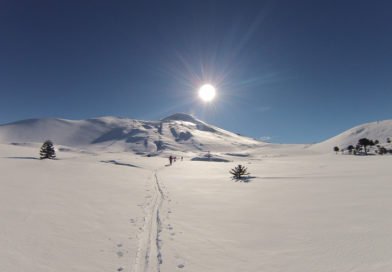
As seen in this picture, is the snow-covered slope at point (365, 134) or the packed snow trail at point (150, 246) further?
the snow-covered slope at point (365, 134)

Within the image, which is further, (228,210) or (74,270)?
(228,210)

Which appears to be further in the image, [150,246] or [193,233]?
[193,233]

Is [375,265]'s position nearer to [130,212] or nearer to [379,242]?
[379,242]

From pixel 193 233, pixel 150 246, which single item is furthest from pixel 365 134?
pixel 150 246

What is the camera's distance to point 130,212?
319 inches

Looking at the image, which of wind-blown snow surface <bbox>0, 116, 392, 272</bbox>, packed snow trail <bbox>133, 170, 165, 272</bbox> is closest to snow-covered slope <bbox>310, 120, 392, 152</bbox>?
wind-blown snow surface <bbox>0, 116, 392, 272</bbox>

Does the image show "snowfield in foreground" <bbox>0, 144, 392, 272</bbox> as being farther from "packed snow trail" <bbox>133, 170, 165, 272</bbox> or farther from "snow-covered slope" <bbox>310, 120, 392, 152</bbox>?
"snow-covered slope" <bbox>310, 120, 392, 152</bbox>

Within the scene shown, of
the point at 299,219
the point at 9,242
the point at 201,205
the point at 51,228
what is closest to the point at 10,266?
the point at 9,242

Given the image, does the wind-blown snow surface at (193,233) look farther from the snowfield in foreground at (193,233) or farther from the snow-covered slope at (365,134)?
the snow-covered slope at (365,134)

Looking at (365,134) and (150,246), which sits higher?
(365,134)

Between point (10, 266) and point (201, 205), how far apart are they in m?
6.87

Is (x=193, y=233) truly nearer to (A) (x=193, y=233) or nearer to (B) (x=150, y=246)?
(A) (x=193, y=233)

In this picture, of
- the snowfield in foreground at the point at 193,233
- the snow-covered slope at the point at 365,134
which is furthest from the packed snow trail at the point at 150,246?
the snow-covered slope at the point at 365,134

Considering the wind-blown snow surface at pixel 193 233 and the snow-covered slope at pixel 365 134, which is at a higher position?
the snow-covered slope at pixel 365 134
